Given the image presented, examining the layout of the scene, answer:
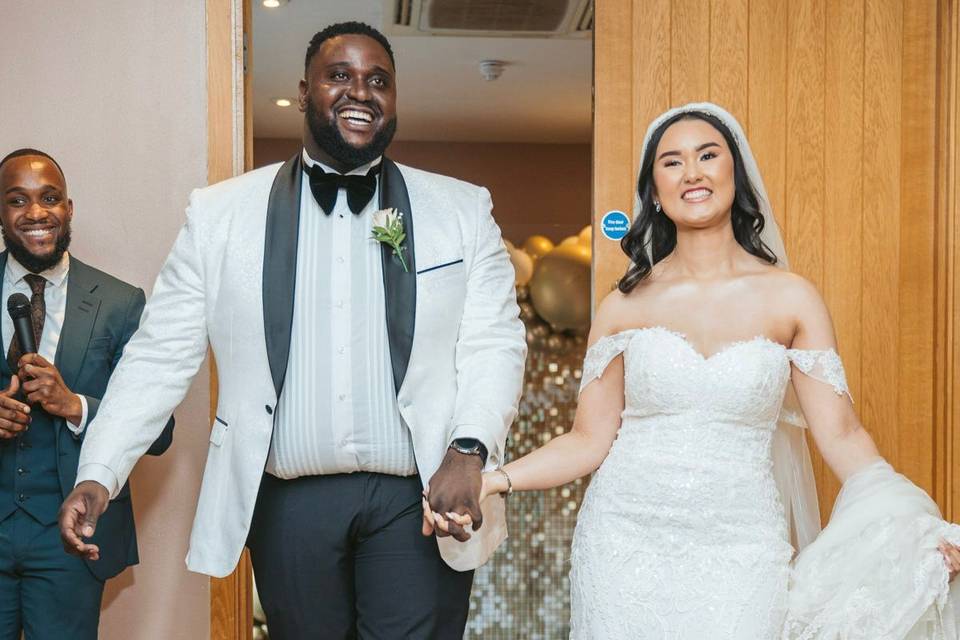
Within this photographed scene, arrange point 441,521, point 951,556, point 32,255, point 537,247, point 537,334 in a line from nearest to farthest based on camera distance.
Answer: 1. point 441,521
2. point 951,556
3. point 32,255
4. point 537,334
5. point 537,247

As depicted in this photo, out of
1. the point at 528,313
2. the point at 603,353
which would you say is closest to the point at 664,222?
the point at 603,353

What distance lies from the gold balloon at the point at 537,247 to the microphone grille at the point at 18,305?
4.85m

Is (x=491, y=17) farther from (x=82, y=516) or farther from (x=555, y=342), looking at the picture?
(x=82, y=516)

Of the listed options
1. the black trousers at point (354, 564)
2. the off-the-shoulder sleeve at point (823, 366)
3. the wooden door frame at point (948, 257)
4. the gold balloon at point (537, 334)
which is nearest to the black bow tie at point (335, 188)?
the black trousers at point (354, 564)

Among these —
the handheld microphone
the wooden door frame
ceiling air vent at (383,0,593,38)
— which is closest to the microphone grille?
the handheld microphone

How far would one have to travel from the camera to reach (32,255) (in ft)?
9.98

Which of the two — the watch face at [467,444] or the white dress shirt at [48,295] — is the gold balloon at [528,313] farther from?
the watch face at [467,444]

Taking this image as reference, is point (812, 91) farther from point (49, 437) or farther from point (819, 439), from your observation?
point (49, 437)

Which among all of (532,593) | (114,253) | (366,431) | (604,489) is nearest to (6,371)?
(114,253)

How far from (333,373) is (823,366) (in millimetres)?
1119

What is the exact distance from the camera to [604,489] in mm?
2684

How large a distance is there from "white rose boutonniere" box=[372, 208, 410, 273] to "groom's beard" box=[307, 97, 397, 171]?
0.45 ft

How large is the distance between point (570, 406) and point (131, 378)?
4055mm

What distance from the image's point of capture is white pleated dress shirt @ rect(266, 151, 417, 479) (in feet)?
7.95
